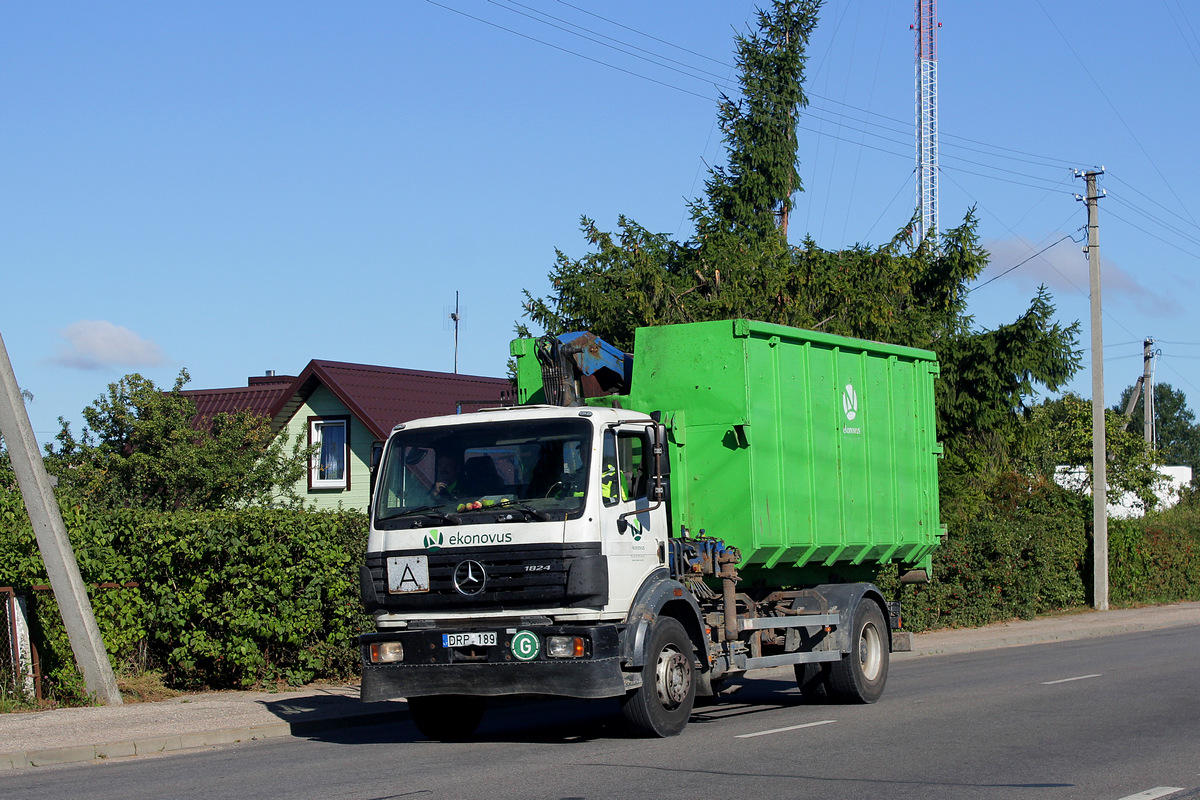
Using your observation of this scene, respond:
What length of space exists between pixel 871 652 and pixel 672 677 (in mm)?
3840

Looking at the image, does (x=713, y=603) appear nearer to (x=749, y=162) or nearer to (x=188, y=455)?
(x=188, y=455)

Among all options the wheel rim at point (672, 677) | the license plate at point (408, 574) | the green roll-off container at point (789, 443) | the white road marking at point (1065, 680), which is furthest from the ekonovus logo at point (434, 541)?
the white road marking at point (1065, 680)

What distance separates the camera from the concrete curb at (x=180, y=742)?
1033cm

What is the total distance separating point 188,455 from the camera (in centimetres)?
2364

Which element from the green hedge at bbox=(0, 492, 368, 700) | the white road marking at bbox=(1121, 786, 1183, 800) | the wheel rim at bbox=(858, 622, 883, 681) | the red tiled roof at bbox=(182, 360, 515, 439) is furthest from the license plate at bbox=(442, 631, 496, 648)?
the red tiled roof at bbox=(182, 360, 515, 439)

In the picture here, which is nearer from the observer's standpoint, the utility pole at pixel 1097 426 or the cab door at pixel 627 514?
the cab door at pixel 627 514

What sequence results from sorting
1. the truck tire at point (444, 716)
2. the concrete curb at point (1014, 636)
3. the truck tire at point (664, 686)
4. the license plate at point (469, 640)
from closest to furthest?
1. the license plate at point (469, 640)
2. the truck tire at point (664, 686)
3. the truck tire at point (444, 716)
4. the concrete curb at point (1014, 636)

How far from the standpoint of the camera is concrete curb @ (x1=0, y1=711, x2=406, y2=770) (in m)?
10.3

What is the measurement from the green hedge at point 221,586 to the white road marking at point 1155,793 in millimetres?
9238

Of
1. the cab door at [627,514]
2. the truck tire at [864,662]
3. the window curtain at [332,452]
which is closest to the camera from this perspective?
the cab door at [627,514]

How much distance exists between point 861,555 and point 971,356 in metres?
14.3

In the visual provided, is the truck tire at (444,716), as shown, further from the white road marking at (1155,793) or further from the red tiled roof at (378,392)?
the red tiled roof at (378,392)

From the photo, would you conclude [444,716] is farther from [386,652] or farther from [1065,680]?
[1065,680]

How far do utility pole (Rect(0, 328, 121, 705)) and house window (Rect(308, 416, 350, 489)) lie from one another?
19.0 m
